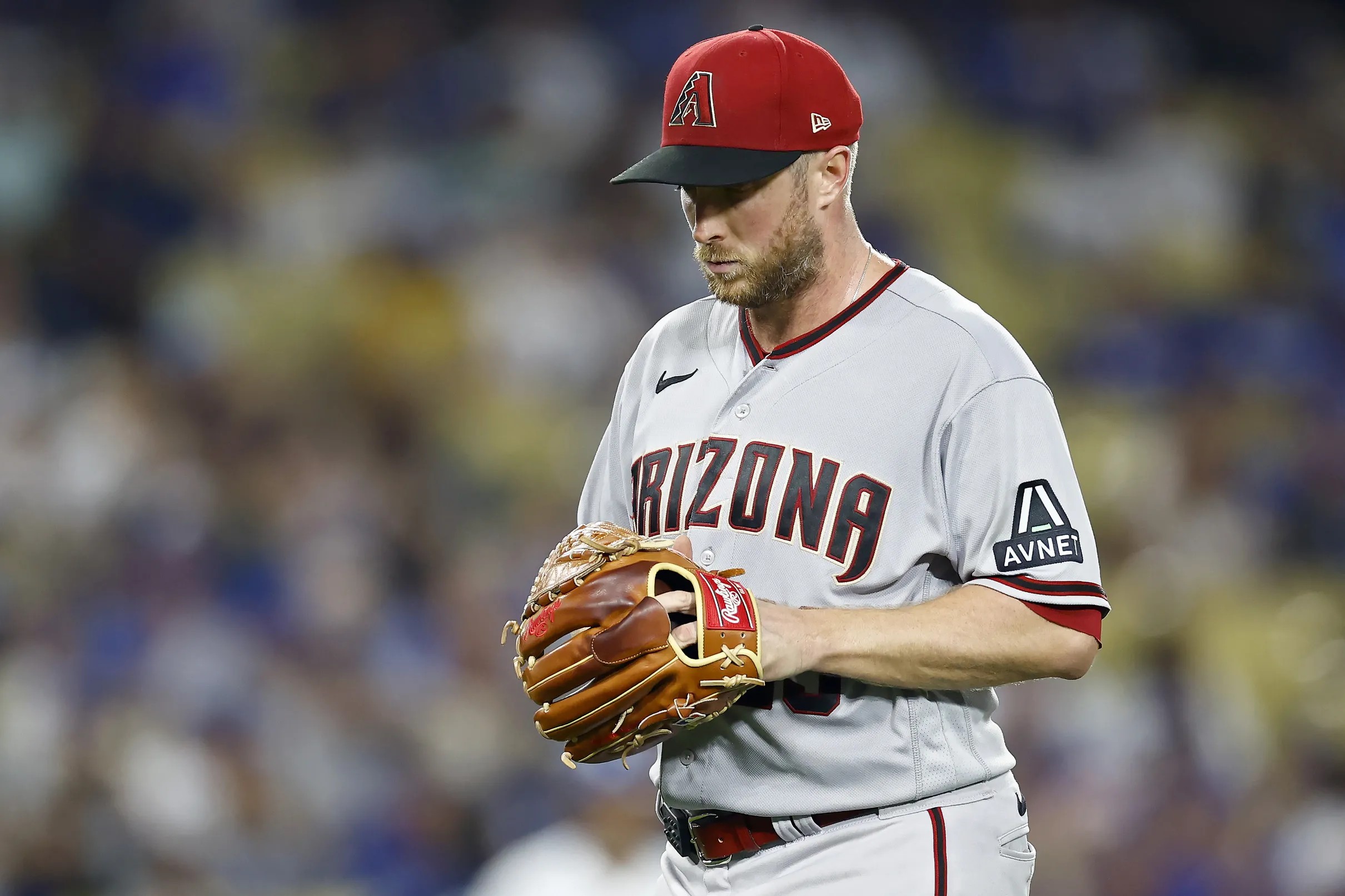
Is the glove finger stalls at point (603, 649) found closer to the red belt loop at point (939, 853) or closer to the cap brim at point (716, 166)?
the red belt loop at point (939, 853)

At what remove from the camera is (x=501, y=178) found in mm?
5691

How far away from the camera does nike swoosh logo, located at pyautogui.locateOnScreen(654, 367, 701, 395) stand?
7.02 ft

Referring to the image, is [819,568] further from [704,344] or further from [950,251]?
[950,251]

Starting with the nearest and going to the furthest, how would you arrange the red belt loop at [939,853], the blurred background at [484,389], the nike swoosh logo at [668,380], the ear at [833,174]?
the red belt loop at [939,853], the ear at [833,174], the nike swoosh logo at [668,380], the blurred background at [484,389]

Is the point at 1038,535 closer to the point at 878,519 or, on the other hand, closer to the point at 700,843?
the point at 878,519

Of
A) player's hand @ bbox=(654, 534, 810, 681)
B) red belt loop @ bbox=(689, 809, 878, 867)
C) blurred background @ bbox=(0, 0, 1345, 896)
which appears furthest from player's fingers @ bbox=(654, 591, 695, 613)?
blurred background @ bbox=(0, 0, 1345, 896)

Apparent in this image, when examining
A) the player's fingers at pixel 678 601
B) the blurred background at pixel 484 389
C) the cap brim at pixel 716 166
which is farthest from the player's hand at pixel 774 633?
the blurred background at pixel 484 389

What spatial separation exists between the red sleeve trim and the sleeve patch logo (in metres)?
0.05

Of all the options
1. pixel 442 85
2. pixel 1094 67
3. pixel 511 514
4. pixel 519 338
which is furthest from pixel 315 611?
pixel 1094 67

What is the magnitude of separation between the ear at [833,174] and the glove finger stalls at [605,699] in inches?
25.7

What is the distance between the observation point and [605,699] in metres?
1.79

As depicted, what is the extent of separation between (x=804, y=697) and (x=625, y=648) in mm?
279

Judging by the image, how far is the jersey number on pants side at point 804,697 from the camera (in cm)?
188

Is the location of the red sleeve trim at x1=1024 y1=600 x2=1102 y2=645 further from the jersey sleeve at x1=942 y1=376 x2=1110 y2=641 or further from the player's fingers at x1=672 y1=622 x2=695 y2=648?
the player's fingers at x1=672 y1=622 x2=695 y2=648
